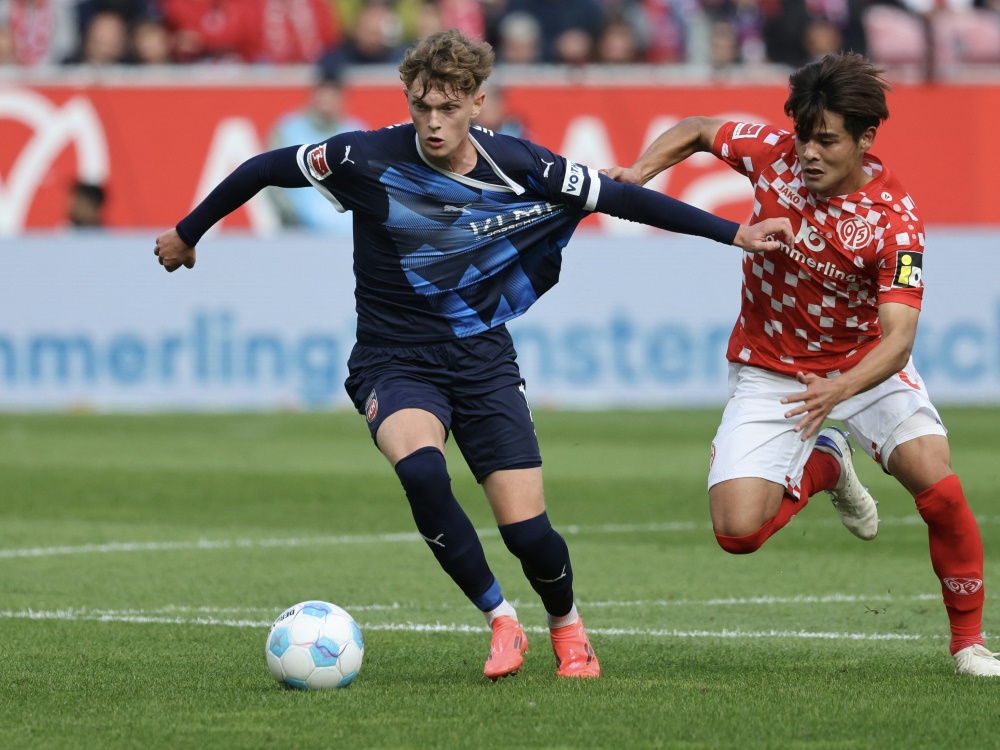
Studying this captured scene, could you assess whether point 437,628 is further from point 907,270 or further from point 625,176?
point 907,270

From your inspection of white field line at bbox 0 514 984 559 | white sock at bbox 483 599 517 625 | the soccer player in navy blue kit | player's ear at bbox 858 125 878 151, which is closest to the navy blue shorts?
the soccer player in navy blue kit

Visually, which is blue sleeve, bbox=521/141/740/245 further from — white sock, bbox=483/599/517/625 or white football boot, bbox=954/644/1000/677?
→ white football boot, bbox=954/644/1000/677

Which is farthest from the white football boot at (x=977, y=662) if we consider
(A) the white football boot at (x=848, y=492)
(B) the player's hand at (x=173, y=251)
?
(B) the player's hand at (x=173, y=251)

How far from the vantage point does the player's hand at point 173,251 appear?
6016mm

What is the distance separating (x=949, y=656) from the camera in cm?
619

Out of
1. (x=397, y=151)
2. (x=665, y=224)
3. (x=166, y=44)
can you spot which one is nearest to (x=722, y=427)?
(x=665, y=224)

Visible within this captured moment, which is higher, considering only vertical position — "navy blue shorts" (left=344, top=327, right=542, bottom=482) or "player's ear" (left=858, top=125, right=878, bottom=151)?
"player's ear" (left=858, top=125, right=878, bottom=151)

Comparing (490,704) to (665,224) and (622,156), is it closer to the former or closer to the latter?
(665,224)

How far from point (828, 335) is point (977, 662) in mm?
1264

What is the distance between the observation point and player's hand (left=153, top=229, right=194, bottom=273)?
602cm

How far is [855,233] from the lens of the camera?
5.92m

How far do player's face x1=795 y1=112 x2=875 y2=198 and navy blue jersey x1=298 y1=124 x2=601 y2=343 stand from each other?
72 centimetres

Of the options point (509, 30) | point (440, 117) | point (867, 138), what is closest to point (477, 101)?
point (440, 117)

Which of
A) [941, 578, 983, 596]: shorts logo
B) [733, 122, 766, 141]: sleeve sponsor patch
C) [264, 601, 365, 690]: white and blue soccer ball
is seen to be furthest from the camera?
[733, 122, 766, 141]: sleeve sponsor patch
